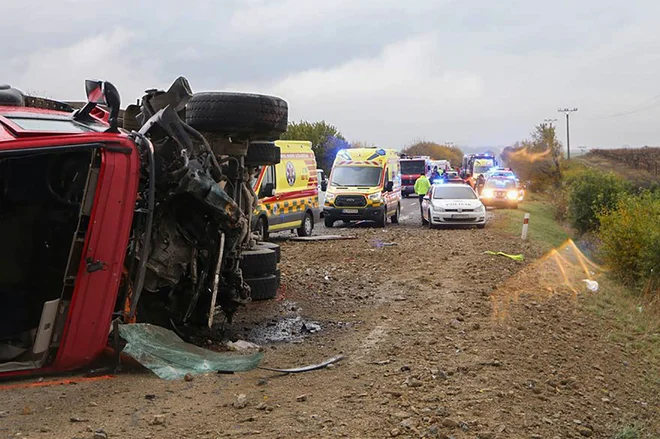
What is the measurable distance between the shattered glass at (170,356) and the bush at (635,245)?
33.7 ft

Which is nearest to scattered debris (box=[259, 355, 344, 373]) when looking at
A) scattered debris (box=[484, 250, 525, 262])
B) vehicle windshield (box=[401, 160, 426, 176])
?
scattered debris (box=[484, 250, 525, 262])

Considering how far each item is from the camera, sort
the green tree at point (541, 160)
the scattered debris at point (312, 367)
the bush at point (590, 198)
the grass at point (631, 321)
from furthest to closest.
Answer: the green tree at point (541, 160) → the bush at point (590, 198) → the grass at point (631, 321) → the scattered debris at point (312, 367)

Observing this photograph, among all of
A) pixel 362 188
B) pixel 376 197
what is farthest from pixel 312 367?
pixel 362 188

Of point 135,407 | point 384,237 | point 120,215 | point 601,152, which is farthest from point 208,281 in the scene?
point 601,152

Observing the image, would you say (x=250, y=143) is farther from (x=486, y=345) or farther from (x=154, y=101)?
(x=486, y=345)

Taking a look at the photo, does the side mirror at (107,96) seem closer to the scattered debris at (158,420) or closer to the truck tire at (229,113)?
the truck tire at (229,113)

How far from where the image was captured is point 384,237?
1716cm

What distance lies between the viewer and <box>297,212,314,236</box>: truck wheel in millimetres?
17469

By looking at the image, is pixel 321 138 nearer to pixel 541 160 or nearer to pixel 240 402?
pixel 541 160

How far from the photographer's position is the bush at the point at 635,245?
1367 cm

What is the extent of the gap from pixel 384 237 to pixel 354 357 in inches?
444

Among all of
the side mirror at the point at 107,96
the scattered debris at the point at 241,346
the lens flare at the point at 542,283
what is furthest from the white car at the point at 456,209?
the side mirror at the point at 107,96

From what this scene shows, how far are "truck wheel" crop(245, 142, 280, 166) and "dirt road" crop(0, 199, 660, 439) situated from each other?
1.68 metres

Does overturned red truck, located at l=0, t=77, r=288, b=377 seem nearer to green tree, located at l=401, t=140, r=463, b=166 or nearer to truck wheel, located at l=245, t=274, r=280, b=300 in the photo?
truck wheel, located at l=245, t=274, r=280, b=300
